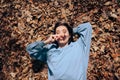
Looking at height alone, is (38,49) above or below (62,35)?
below

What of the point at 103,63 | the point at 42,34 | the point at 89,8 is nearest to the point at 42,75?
the point at 42,34

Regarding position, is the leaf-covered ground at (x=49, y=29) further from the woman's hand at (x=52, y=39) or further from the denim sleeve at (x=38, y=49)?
the woman's hand at (x=52, y=39)

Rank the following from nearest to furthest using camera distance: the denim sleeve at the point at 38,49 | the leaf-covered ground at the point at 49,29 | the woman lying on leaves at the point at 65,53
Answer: the woman lying on leaves at the point at 65,53, the denim sleeve at the point at 38,49, the leaf-covered ground at the point at 49,29

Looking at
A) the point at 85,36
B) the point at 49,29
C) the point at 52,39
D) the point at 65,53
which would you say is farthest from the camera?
the point at 49,29

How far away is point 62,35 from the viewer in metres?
4.51

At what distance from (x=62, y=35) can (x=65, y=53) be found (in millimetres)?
305

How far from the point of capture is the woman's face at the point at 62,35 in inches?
178

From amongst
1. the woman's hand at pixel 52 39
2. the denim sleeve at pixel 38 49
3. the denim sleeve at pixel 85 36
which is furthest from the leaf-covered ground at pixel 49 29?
the woman's hand at pixel 52 39

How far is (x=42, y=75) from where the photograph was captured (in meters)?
5.34

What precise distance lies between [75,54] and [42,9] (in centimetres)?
181

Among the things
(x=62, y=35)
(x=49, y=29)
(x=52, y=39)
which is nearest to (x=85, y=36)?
(x=62, y=35)

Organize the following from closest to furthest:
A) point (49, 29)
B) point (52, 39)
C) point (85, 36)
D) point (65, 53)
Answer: point (65, 53) → point (85, 36) → point (52, 39) → point (49, 29)

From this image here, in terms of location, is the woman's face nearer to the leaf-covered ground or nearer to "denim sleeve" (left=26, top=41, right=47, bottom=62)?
"denim sleeve" (left=26, top=41, right=47, bottom=62)

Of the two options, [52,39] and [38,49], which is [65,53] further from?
[38,49]
